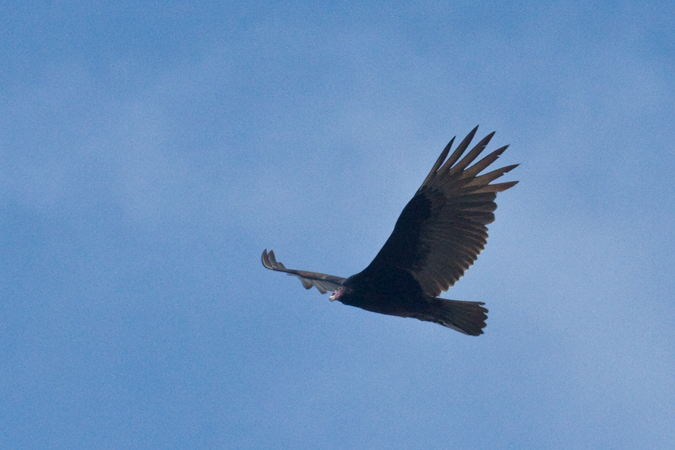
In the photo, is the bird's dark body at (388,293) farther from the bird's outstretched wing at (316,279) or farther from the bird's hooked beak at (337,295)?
the bird's outstretched wing at (316,279)

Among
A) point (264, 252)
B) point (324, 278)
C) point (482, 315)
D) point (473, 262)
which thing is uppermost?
point (264, 252)

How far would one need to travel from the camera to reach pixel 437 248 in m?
7.86

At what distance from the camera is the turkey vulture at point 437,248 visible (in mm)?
7699

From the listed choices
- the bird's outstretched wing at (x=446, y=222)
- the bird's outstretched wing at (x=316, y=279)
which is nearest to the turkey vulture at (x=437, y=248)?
the bird's outstretched wing at (x=446, y=222)

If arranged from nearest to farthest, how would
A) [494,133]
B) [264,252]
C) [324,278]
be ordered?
[494,133] < [324,278] < [264,252]

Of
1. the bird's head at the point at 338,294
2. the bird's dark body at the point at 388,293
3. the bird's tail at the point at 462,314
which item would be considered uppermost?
the bird's head at the point at 338,294

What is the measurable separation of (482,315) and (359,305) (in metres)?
1.29

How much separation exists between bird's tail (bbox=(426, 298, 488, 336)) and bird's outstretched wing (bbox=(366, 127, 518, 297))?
19 centimetres

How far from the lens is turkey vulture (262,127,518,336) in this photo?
7699 mm

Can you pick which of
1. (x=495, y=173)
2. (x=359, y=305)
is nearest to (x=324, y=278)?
(x=359, y=305)

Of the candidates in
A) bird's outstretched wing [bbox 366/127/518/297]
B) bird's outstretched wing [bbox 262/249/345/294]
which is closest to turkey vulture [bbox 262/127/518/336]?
bird's outstretched wing [bbox 366/127/518/297]

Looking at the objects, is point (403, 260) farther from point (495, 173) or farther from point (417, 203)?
point (495, 173)

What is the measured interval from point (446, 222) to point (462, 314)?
38.2 inches

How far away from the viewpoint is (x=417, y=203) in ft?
25.1
